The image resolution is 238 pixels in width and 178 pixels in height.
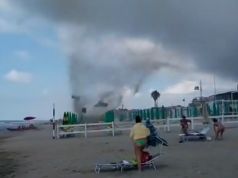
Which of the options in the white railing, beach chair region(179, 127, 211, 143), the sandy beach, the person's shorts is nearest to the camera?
the sandy beach

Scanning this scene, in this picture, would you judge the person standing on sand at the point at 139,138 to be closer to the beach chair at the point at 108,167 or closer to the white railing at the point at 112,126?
the beach chair at the point at 108,167

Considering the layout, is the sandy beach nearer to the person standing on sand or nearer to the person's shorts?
the person standing on sand

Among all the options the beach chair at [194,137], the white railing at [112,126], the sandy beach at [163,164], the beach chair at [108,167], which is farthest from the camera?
the white railing at [112,126]

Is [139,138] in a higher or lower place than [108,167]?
higher

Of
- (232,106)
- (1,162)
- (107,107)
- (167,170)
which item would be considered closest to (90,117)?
(107,107)

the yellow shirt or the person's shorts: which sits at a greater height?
the yellow shirt

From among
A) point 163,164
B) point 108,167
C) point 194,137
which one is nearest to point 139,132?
point 108,167

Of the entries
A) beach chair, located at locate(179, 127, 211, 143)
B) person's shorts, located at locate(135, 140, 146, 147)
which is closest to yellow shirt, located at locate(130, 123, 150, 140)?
person's shorts, located at locate(135, 140, 146, 147)

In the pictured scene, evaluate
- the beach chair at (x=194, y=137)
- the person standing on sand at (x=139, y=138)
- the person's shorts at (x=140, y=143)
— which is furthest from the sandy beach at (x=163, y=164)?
the beach chair at (x=194, y=137)

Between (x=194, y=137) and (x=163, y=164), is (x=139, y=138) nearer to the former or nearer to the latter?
(x=163, y=164)

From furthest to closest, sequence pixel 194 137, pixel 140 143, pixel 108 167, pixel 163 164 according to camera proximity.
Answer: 1. pixel 194 137
2. pixel 163 164
3. pixel 108 167
4. pixel 140 143

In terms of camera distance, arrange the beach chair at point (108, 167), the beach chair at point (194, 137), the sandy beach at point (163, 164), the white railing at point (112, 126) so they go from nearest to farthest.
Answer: the sandy beach at point (163, 164) < the beach chair at point (108, 167) < the beach chair at point (194, 137) < the white railing at point (112, 126)

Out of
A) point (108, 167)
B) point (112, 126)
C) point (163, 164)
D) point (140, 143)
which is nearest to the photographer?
point (140, 143)

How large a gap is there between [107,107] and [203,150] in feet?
129
